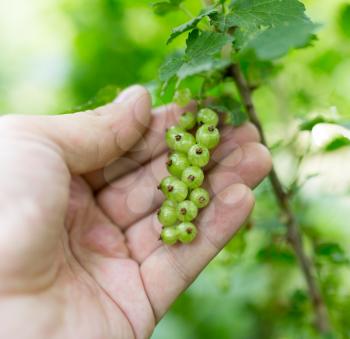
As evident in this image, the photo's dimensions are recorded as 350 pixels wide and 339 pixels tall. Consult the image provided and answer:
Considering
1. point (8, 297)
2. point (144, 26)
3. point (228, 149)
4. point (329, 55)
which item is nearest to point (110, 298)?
point (8, 297)

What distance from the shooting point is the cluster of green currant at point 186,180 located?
4.23ft

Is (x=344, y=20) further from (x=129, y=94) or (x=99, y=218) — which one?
(x=99, y=218)

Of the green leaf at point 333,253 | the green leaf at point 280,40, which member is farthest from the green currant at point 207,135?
the green leaf at point 333,253

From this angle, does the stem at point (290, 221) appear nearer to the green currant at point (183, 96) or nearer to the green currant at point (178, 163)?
the green currant at point (183, 96)

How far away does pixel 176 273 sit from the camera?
57.0 inches

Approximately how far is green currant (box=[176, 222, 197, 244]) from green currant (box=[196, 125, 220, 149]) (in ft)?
0.74

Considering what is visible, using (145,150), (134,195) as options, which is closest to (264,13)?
(145,150)

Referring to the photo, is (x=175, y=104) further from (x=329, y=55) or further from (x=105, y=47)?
(x=105, y=47)

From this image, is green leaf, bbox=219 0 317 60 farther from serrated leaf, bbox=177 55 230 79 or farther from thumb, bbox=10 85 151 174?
thumb, bbox=10 85 151 174

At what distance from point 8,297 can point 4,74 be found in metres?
2.40

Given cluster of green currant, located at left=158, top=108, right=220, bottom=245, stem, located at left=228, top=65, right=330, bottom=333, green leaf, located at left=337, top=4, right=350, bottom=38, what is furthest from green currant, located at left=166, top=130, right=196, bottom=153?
green leaf, located at left=337, top=4, right=350, bottom=38

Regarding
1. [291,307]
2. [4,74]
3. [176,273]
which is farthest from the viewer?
[4,74]

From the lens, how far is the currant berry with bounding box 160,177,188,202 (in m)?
1.29

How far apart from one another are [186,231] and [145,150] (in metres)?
0.42
